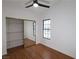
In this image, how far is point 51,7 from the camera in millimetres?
4941

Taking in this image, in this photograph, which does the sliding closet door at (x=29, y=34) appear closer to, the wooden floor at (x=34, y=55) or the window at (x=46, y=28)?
the window at (x=46, y=28)

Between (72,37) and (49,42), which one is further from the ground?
(72,37)

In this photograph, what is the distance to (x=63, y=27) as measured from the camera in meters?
4.08

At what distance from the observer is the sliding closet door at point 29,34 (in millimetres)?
5394

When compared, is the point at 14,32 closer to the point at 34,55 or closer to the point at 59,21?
the point at 34,55

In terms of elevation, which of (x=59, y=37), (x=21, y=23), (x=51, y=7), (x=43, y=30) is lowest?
(x=59, y=37)

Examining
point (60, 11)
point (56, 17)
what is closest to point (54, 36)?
point (56, 17)

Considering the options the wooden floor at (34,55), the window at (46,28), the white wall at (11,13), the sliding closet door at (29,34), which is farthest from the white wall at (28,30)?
the wooden floor at (34,55)

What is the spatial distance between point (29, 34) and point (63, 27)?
2768 mm

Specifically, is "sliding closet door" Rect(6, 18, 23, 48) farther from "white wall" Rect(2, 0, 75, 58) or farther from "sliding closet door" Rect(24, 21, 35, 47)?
"white wall" Rect(2, 0, 75, 58)

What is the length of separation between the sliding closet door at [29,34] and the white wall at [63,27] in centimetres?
153

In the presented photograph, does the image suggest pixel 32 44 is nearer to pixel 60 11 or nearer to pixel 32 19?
pixel 32 19

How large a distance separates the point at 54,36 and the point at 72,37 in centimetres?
137

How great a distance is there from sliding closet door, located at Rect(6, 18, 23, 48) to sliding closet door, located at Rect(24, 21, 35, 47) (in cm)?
46
